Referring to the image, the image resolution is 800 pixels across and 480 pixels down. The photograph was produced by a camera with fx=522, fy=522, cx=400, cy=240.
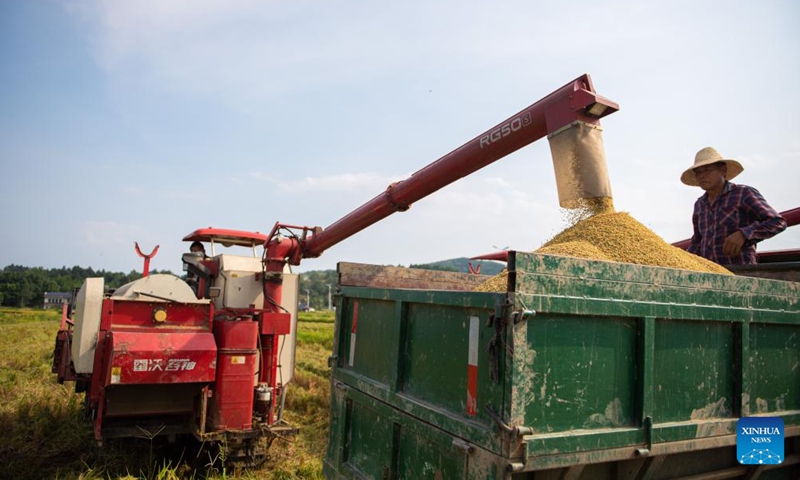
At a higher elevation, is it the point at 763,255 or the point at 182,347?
the point at 763,255

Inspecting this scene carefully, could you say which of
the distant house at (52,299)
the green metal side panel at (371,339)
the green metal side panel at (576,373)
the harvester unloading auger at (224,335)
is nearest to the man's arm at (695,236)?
the harvester unloading auger at (224,335)

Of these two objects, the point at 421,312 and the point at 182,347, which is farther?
the point at 182,347

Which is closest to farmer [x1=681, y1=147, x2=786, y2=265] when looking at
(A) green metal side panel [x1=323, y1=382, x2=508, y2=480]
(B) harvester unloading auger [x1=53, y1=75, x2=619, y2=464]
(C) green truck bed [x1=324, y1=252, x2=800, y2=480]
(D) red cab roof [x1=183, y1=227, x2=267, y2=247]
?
(C) green truck bed [x1=324, y1=252, x2=800, y2=480]

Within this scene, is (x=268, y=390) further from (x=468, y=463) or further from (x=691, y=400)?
(x=691, y=400)

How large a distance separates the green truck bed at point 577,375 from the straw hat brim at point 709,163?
2.08 m

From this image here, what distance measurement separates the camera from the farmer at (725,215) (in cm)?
437

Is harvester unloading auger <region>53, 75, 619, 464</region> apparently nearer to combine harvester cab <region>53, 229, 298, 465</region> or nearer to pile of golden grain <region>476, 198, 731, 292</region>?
combine harvester cab <region>53, 229, 298, 465</region>

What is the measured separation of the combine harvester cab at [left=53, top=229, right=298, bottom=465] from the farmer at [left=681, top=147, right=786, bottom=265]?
4.35m

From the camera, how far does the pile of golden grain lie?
2971 millimetres

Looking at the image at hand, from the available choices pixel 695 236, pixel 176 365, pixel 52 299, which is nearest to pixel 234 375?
pixel 176 365

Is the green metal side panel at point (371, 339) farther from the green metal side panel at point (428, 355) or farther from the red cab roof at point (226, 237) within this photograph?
the red cab roof at point (226, 237)

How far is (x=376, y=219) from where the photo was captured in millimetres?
6004

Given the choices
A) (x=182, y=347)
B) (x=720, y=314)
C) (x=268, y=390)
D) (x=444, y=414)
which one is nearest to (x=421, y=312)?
(x=444, y=414)

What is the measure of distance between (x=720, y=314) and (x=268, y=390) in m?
4.46
